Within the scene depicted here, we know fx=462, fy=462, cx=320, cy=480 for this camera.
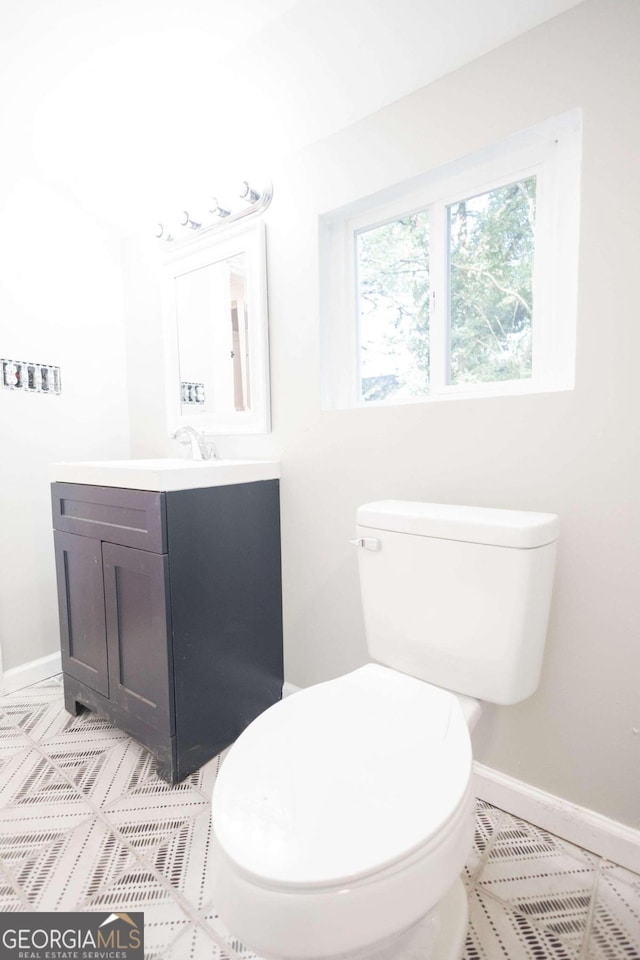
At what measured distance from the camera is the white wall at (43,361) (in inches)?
69.2

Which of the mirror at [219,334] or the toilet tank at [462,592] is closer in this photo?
the toilet tank at [462,592]

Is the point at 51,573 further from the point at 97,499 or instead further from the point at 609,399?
the point at 609,399

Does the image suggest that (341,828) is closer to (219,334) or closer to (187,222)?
(219,334)

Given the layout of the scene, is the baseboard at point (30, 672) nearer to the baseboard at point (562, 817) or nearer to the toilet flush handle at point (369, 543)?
the toilet flush handle at point (369, 543)

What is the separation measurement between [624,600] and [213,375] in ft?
4.86

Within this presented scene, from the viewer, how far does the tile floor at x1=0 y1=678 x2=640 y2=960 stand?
35.5 inches

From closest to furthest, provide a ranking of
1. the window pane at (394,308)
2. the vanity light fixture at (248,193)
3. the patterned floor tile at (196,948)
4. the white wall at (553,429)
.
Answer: the patterned floor tile at (196,948) → the white wall at (553,429) → the window pane at (394,308) → the vanity light fixture at (248,193)

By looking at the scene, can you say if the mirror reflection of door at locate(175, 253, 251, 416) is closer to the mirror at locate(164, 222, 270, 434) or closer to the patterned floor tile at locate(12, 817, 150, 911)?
the mirror at locate(164, 222, 270, 434)

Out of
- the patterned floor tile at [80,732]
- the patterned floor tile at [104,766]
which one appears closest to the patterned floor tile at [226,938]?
the patterned floor tile at [104,766]

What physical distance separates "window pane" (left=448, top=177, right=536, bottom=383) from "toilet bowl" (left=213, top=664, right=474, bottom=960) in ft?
2.92

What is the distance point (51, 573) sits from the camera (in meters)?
1.91

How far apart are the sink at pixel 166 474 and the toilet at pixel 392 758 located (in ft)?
1.55

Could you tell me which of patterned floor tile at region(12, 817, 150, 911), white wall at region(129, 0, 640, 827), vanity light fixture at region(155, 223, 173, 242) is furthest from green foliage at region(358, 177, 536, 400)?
patterned floor tile at region(12, 817, 150, 911)

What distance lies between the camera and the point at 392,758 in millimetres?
742
